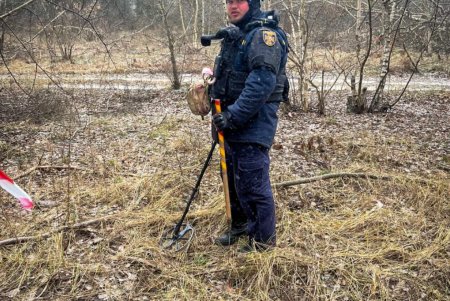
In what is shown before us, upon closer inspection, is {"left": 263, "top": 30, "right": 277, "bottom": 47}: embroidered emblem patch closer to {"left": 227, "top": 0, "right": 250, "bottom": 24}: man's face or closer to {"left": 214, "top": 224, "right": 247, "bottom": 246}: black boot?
{"left": 227, "top": 0, "right": 250, "bottom": 24}: man's face

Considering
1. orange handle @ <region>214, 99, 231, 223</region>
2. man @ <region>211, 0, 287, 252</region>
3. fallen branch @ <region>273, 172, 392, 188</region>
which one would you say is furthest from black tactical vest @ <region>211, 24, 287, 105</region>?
fallen branch @ <region>273, 172, 392, 188</region>

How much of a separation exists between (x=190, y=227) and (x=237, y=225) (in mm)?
507

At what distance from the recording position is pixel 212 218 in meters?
4.23

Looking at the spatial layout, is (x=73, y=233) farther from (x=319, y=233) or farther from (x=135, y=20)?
(x=135, y=20)

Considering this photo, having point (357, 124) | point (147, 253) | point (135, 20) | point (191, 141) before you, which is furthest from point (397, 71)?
point (135, 20)

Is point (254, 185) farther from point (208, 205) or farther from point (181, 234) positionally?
point (208, 205)

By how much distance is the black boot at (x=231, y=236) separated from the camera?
3.79m

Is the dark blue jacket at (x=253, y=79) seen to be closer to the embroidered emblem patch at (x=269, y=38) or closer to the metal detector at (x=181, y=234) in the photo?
the embroidered emblem patch at (x=269, y=38)

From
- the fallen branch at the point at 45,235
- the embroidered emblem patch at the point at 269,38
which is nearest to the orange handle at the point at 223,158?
the embroidered emblem patch at the point at 269,38

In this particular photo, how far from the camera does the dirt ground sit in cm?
322

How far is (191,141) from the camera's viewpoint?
6.73 m

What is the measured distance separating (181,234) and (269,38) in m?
2.11

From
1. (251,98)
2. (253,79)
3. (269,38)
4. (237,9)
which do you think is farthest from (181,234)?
(237,9)

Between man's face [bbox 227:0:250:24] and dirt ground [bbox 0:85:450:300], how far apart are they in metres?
2.05
